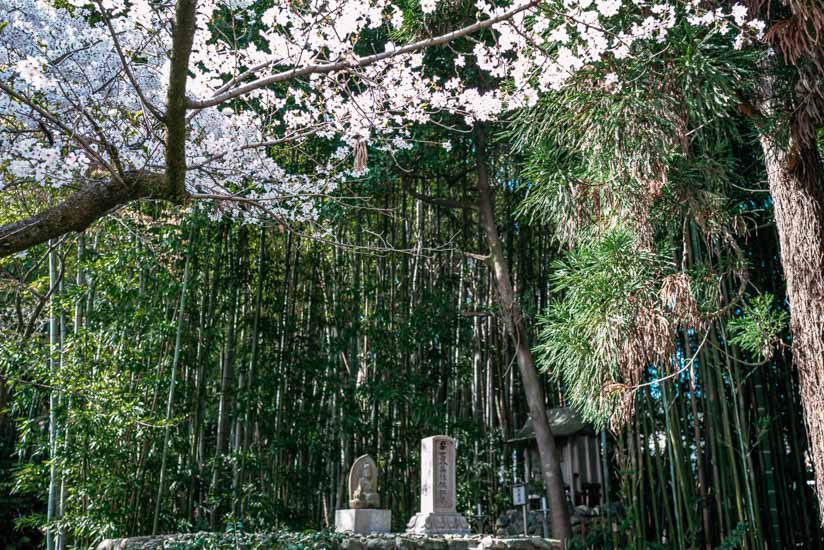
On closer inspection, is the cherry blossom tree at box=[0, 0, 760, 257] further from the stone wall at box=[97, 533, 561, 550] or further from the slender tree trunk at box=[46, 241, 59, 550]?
the stone wall at box=[97, 533, 561, 550]

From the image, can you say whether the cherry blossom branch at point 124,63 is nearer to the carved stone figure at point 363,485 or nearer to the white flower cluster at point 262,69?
the white flower cluster at point 262,69

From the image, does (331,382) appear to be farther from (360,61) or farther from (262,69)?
(360,61)

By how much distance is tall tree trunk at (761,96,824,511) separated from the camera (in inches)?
106

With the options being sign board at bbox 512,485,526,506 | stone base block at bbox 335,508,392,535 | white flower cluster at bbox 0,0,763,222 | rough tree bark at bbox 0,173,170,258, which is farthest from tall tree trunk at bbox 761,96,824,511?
sign board at bbox 512,485,526,506

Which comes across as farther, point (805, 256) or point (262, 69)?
point (262, 69)

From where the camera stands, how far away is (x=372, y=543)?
15.7ft

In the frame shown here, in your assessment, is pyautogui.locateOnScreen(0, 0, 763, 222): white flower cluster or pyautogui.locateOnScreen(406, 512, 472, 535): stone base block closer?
pyautogui.locateOnScreen(0, 0, 763, 222): white flower cluster

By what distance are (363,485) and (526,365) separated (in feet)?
5.46

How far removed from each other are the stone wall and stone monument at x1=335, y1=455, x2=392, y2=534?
0.47 meters

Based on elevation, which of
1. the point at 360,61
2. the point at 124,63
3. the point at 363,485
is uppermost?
the point at 360,61

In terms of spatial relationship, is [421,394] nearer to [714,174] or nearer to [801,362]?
[714,174]

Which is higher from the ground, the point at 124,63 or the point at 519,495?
the point at 124,63

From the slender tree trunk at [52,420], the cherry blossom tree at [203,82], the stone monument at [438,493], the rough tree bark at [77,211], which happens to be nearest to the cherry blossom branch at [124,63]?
the cherry blossom tree at [203,82]

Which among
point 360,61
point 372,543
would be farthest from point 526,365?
point 360,61
